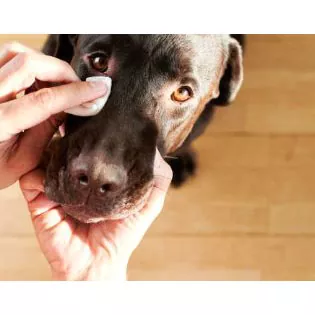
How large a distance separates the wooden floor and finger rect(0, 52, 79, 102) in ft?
0.80

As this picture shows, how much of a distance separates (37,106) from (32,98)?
0.05 feet

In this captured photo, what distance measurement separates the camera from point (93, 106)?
1085mm

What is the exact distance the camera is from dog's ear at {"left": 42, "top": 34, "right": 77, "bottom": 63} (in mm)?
1176

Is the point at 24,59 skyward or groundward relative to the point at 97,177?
skyward

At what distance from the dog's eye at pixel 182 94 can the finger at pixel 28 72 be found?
196mm

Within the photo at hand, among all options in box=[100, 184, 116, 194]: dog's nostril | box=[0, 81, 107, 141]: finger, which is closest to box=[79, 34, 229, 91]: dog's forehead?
box=[0, 81, 107, 141]: finger

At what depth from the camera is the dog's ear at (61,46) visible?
3.86ft

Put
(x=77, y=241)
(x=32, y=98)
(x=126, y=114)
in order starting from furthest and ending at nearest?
1. (x=77, y=241)
2. (x=126, y=114)
3. (x=32, y=98)

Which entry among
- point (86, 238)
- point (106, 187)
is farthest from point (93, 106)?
point (86, 238)

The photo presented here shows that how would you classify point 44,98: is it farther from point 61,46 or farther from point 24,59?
point 61,46

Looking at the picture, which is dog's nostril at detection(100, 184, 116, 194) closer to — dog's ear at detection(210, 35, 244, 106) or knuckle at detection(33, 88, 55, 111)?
knuckle at detection(33, 88, 55, 111)

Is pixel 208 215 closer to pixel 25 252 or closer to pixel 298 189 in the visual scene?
pixel 298 189

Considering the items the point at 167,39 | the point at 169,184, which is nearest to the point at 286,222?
the point at 169,184
